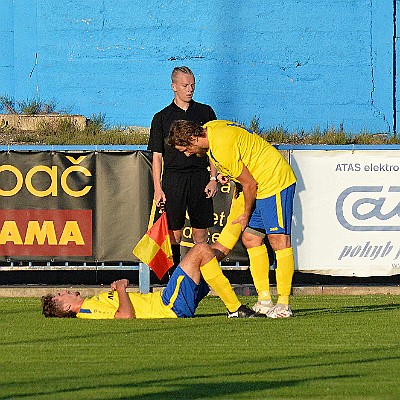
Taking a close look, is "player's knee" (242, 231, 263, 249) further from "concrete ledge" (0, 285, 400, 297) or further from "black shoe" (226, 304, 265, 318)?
"concrete ledge" (0, 285, 400, 297)

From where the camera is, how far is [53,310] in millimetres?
11750

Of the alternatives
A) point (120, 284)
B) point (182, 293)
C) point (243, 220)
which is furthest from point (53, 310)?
point (243, 220)

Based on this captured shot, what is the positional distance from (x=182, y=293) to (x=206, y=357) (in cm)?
254

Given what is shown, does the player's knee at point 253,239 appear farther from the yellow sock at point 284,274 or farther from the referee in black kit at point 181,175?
the referee in black kit at point 181,175

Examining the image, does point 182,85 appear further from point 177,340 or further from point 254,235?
point 177,340

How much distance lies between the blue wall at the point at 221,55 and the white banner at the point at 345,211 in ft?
22.6

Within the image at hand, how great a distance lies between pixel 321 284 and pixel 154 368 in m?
7.68

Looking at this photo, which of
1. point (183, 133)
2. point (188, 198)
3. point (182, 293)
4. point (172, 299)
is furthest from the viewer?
point (188, 198)

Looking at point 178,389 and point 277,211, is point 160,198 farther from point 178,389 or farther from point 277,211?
Result: point 178,389

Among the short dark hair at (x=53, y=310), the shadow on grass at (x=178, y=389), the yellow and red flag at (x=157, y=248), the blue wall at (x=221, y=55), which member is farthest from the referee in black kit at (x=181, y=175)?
the blue wall at (x=221, y=55)

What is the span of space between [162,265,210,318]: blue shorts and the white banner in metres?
3.42

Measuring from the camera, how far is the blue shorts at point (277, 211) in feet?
38.4

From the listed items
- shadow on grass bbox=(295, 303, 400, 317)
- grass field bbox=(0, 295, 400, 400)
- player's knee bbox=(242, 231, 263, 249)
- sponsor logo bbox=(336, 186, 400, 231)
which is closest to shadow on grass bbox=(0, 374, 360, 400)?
grass field bbox=(0, 295, 400, 400)

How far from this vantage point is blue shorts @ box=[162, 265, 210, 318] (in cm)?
1137
